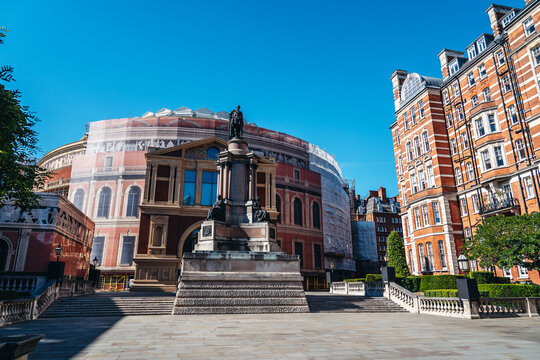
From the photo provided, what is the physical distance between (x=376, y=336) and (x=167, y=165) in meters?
29.2

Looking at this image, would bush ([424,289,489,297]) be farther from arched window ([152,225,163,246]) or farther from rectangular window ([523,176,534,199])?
arched window ([152,225,163,246])

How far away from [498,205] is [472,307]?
19.4 metres

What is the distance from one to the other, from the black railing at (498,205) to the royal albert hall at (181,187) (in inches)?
660

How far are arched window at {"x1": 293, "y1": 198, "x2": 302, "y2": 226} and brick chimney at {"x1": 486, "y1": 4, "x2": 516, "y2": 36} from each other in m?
29.8

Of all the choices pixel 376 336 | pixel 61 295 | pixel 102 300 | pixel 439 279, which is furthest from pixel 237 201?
pixel 439 279

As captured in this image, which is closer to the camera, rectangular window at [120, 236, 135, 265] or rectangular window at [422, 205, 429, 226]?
rectangular window at [422, 205, 429, 226]

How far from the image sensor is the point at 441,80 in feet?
137

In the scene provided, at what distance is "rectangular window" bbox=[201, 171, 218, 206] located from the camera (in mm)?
34938

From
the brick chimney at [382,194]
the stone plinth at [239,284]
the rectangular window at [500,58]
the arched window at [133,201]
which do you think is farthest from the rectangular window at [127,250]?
the brick chimney at [382,194]

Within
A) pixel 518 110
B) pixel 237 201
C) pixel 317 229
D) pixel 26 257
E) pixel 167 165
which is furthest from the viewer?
pixel 317 229

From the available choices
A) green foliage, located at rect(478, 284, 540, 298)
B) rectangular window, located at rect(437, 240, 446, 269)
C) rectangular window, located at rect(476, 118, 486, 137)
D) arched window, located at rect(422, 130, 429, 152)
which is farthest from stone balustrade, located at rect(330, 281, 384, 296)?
rectangular window, located at rect(476, 118, 486, 137)

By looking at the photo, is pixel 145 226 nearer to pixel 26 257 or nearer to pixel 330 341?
pixel 26 257

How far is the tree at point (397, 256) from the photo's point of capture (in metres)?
42.1

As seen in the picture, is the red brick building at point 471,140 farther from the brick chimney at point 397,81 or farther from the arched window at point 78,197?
the arched window at point 78,197
